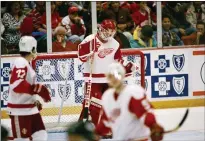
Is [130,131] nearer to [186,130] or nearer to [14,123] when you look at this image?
[14,123]

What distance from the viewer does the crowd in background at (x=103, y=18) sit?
1089 centimetres

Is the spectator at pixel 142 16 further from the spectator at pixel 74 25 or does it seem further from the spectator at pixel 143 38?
the spectator at pixel 74 25

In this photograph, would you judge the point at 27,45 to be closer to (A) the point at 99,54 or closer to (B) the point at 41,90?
(B) the point at 41,90

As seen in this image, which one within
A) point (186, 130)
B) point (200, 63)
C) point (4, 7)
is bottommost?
point (186, 130)

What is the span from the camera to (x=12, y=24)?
428 inches

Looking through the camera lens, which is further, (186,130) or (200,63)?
(200,63)

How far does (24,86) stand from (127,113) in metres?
1.71

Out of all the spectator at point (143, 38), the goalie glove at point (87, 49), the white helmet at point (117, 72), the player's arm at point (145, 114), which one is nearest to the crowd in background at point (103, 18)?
the spectator at point (143, 38)

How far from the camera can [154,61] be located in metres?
11.3

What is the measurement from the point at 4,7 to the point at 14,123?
3332 mm

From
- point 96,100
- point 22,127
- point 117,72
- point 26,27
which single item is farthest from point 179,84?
point 117,72

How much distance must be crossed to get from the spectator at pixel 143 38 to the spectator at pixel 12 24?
143cm

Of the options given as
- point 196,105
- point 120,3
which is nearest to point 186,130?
point 196,105

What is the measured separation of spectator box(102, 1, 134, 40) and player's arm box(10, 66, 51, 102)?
388 cm
